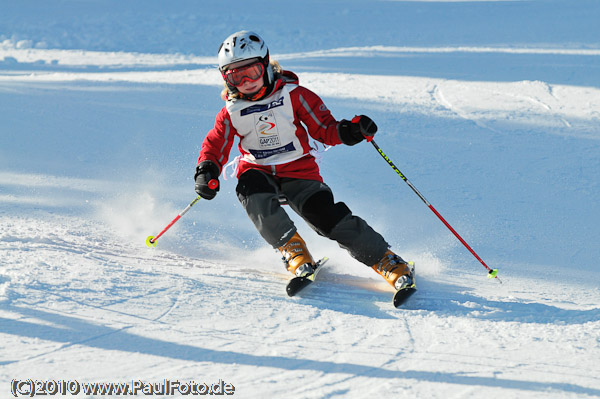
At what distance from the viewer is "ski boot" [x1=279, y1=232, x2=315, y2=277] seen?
4.09m

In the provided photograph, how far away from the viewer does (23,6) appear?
19031 millimetres

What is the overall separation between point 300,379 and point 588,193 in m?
4.20

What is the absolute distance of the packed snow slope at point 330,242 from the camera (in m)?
2.79

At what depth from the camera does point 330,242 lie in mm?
5270

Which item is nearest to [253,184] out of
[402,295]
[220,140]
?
[220,140]

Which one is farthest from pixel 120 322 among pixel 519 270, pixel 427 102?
pixel 427 102

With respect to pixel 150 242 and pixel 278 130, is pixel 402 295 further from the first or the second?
pixel 150 242

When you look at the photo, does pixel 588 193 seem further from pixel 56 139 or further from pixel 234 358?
pixel 56 139

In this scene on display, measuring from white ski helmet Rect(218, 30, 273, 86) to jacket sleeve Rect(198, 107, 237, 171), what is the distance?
1.14 feet

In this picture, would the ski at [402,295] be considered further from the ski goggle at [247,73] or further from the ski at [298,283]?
the ski goggle at [247,73]

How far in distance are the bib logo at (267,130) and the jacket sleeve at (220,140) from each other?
19 cm

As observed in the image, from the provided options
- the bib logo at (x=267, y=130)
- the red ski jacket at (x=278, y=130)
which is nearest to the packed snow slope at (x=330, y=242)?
the red ski jacket at (x=278, y=130)

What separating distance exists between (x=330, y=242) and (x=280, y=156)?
1209 millimetres

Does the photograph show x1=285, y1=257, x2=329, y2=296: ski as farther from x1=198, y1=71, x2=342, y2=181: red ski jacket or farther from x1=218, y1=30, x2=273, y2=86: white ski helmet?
x1=218, y1=30, x2=273, y2=86: white ski helmet
